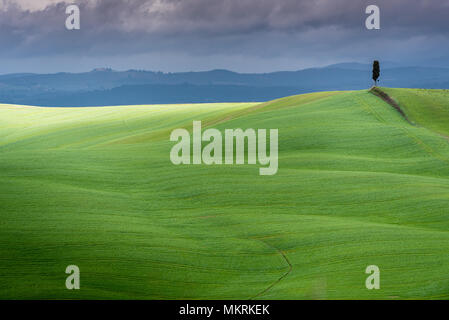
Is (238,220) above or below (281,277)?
above

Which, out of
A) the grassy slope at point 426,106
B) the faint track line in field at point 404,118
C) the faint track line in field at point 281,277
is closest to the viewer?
the faint track line in field at point 281,277

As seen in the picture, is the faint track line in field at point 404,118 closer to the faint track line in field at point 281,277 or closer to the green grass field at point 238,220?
the green grass field at point 238,220

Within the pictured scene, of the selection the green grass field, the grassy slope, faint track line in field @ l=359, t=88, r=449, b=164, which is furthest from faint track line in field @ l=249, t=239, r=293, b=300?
the grassy slope

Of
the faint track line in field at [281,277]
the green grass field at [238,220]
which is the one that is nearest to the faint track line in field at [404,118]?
the green grass field at [238,220]

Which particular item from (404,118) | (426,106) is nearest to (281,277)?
(404,118)

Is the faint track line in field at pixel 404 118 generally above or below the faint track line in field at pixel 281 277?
above

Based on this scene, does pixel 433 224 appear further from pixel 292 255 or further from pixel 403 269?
pixel 292 255

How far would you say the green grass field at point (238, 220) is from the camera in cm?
1444

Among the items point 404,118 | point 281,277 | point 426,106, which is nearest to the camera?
point 281,277

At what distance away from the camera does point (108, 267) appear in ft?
50.0

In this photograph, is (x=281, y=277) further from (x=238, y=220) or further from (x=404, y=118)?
(x=404, y=118)

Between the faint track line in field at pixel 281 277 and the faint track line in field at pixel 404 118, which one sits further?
the faint track line in field at pixel 404 118

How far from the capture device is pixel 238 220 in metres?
19.7
